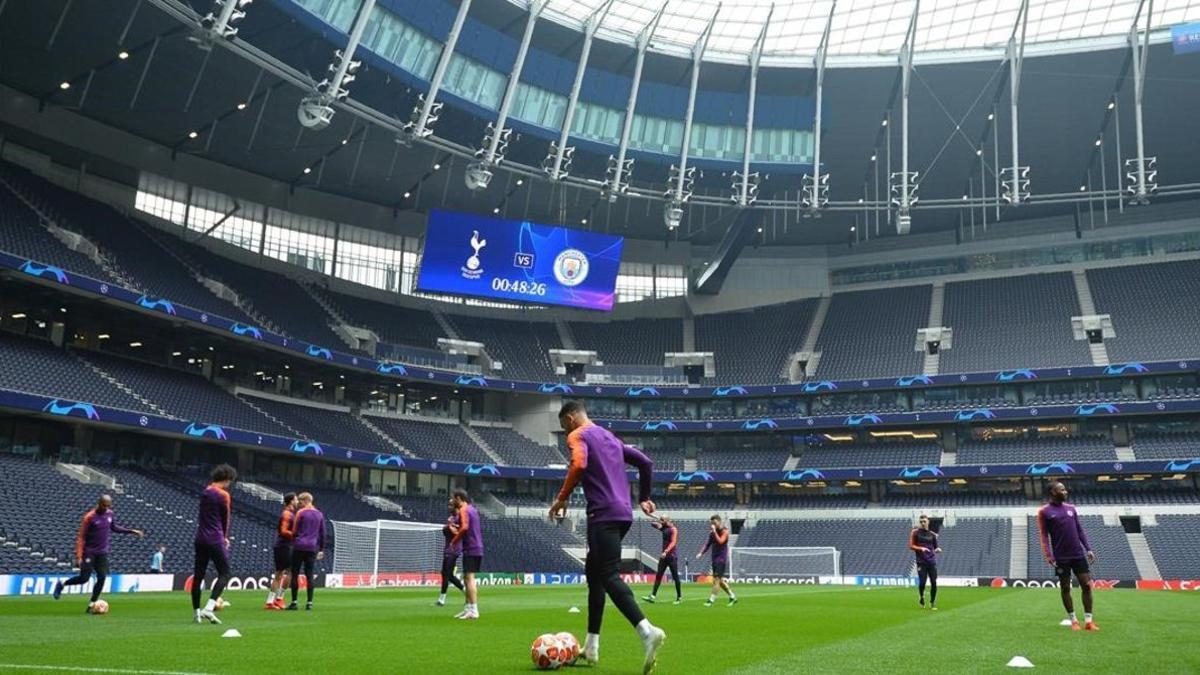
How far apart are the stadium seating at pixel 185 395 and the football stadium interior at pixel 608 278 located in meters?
0.28

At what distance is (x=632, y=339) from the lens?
71500 mm

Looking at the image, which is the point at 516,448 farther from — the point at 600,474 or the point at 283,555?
the point at 600,474

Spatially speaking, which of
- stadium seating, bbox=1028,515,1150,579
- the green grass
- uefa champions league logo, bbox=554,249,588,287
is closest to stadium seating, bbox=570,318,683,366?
uefa champions league logo, bbox=554,249,588,287

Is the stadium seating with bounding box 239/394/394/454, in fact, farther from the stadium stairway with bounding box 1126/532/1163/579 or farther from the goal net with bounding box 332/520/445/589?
the stadium stairway with bounding box 1126/532/1163/579

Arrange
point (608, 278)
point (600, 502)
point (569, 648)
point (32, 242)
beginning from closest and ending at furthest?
point (569, 648) → point (600, 502) → point (32, 242) → point (608, 278)

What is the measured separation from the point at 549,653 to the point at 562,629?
5870mm

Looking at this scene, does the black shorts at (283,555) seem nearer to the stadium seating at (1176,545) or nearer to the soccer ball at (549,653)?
the soccer ball at (549,653)

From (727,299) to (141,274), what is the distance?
42.6 metres

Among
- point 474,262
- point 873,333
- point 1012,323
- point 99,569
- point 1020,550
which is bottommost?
point 1020,550

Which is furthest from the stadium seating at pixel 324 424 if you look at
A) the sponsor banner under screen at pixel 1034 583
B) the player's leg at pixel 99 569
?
the player's leg at pixel 99 569

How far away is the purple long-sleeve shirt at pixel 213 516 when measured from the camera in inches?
517

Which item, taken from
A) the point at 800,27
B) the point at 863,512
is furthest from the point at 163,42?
the point at 863,512

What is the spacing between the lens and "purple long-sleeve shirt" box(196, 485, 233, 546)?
13133 mm

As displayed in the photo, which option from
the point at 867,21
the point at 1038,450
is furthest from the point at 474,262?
the point at 1038,450
